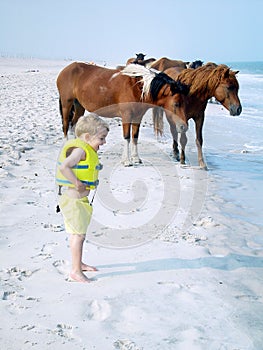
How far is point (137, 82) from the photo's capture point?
Result: 22.1 feet

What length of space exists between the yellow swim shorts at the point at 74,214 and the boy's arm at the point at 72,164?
139mm

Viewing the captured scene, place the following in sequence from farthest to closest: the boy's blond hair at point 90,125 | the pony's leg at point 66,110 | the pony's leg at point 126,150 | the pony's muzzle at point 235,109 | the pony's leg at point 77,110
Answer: the pony's leg at point 77,110 < the pony's leg at point 66,110 < the pony's leg at point 126,150 < the pony's muzzle at point 235,109 < the boy's blond hair at point 90,125

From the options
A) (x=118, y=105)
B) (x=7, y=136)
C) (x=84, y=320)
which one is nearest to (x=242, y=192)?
(x=118, y=105)

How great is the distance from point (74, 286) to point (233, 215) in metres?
2.43

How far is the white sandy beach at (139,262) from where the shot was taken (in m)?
2.49

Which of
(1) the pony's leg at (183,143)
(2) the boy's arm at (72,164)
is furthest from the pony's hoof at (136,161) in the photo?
(2) the boy's arm at (72,164)

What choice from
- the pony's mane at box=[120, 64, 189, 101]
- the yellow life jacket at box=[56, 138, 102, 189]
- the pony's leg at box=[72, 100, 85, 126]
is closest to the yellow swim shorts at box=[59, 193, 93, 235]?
the yellow life jacket at box=[56, 138, 102, 189]

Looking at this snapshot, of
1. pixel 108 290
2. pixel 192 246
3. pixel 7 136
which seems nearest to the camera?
pixel 108 290

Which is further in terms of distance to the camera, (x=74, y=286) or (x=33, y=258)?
(x=33, y=258)

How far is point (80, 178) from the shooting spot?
9.94ft

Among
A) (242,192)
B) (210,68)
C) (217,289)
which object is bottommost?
(242,192)

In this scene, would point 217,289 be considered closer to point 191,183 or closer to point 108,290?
point 108,290

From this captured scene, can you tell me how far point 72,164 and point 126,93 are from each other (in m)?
4.14

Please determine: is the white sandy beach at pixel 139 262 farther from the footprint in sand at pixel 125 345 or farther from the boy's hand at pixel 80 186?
the boy's hand at pixel 80 186
